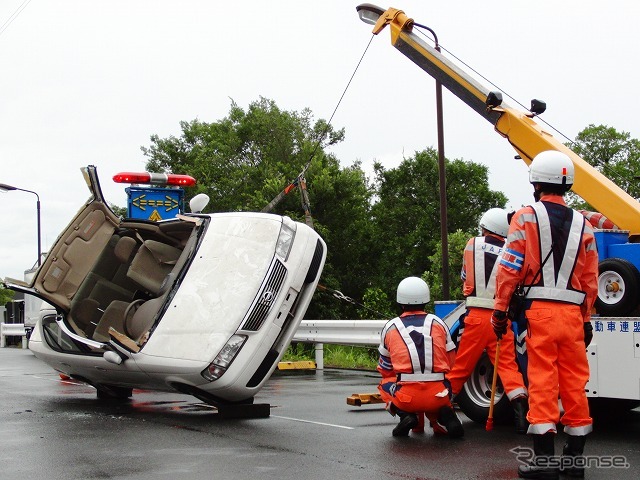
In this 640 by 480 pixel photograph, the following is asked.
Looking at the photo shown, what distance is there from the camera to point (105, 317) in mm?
10273

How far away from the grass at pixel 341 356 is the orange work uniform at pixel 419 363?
27.2 ft

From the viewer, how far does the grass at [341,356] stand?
54.6 feet

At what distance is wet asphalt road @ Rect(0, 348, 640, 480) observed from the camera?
19.6ft

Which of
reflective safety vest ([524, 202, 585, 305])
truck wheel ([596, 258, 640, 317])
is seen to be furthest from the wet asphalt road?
reflective safety vest ([524, 202, 585, 305])

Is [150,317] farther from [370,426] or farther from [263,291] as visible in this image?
[370,426]

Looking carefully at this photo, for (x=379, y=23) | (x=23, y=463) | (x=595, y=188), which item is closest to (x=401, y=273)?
(x=379, y=23)

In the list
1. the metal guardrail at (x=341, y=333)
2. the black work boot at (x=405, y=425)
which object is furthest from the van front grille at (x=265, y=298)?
the metal guardrail at (x=341, y=333)

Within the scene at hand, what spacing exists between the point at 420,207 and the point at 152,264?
136 feet

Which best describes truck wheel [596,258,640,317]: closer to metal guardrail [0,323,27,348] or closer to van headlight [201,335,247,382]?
van headlight [201,335,247,382]

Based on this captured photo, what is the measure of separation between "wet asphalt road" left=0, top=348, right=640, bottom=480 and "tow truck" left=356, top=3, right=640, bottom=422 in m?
0.35

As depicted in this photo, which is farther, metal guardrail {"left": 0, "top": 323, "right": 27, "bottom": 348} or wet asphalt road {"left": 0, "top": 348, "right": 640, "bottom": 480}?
metal guardrail {"left": 0, "top": 323, "right": 27, "bottom": 348}

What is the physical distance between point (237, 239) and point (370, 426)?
2180 millimetres

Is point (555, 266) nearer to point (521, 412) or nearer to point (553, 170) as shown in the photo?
point (553, 170)

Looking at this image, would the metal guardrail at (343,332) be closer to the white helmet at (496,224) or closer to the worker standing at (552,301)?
the white helmet at (496,224)
